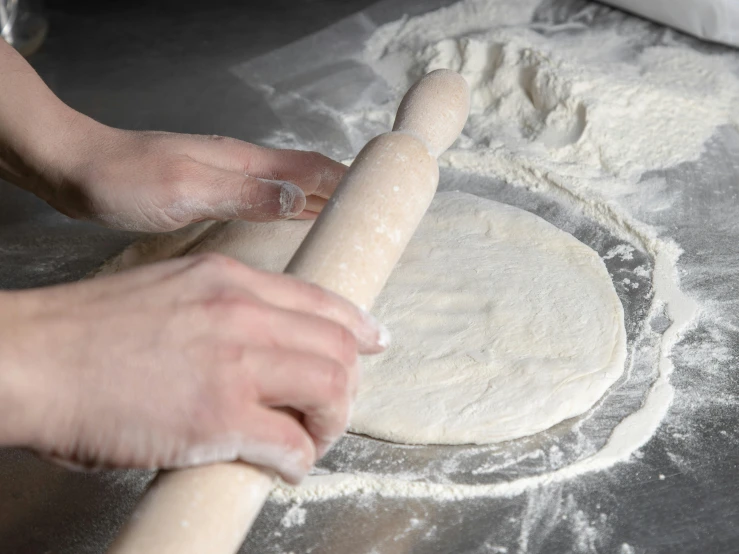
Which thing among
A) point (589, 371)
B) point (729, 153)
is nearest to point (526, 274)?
point (589, 371)

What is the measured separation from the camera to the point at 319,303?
110 cm

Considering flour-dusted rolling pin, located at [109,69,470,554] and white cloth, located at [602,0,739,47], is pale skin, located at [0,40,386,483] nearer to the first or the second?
flour-dusted rolling pin, located at [109,69,470,554]

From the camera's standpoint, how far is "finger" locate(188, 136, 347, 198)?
1.88 meters

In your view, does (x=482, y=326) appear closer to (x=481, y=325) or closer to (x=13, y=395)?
(x=481, y=325)

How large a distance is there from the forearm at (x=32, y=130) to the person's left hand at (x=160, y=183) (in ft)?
0.04

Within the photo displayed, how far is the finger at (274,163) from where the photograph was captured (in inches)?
74.0

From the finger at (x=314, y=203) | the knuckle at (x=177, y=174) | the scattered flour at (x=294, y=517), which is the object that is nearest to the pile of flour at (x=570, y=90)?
the finger at (x=314, y=203)

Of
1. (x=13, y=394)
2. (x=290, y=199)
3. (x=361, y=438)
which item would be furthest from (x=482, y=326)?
(x=13, y=394)

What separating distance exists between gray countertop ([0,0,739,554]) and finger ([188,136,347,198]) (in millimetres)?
417

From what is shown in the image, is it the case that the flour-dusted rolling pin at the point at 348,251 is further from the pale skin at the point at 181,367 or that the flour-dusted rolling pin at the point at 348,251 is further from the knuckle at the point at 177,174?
the knuckle at the point at 177,174

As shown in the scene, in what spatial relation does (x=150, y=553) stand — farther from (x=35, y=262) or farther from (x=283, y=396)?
(x=35, y=262)

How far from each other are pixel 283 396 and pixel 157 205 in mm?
871

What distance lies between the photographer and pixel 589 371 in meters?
1.64

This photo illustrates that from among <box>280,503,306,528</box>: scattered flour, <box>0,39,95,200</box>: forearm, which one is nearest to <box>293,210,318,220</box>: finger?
<box>0,39,95,200</box>: forearm
